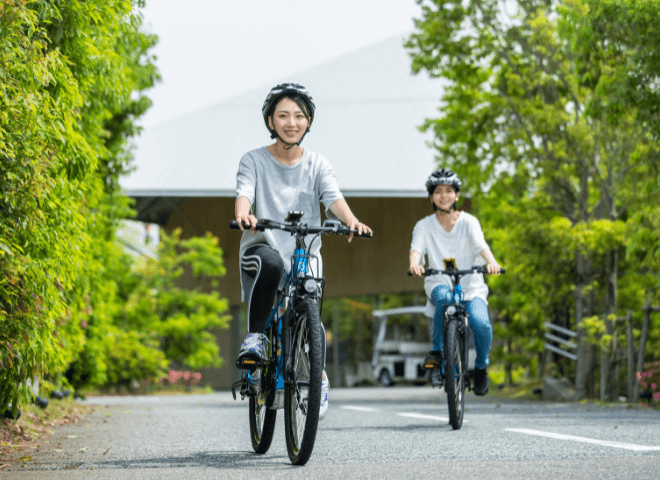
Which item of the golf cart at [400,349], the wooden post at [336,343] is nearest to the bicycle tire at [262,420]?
the golf cart at [400,349]

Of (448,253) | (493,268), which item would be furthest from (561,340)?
(493,268)

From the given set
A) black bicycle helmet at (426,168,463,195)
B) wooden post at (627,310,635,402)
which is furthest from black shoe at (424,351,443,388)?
wooden post at (627,310,635,402)

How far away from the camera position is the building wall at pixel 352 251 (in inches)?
1357

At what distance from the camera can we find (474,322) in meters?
7.35

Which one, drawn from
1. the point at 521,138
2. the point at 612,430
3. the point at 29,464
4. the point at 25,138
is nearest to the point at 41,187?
the point at 25,138

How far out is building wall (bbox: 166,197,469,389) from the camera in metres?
34.5

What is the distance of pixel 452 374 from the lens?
6953mm

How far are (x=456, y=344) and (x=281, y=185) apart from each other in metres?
2.46

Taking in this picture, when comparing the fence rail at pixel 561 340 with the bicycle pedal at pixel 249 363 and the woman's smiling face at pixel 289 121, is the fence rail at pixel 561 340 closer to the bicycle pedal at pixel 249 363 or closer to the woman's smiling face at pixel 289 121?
the woman's smiling face at pixel 289 121

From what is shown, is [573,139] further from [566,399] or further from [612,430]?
[612,430]

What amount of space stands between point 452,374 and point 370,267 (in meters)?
27.8

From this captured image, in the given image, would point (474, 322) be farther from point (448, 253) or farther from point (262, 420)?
point (262, 420)

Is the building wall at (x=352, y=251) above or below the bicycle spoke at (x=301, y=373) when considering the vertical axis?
above

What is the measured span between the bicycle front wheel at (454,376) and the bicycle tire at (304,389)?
2.41 m
